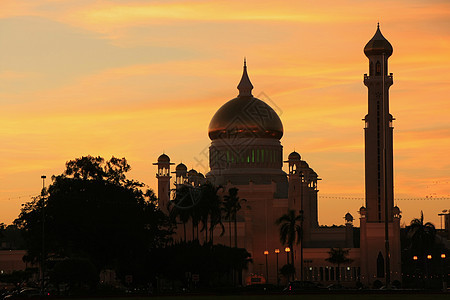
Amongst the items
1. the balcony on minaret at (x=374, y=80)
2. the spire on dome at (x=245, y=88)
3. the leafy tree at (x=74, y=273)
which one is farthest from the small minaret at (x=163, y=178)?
the leafy tree at (x=74, y=273)

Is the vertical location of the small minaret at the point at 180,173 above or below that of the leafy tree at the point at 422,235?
above

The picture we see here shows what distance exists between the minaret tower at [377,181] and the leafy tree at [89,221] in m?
29.1

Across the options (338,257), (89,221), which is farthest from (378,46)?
(89,221)

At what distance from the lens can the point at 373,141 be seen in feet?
367

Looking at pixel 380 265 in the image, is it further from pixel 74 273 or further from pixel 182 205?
pixel 74 273

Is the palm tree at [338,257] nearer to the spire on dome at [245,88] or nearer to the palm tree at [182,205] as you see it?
the palm tree at [182,205]

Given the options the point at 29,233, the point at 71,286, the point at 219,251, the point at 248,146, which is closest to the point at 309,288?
the point at 219,251

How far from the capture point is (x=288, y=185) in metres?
123

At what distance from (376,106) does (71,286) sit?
45.4 metres

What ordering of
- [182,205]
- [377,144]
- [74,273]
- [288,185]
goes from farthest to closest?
[288,185], [377,144], [182,205], [74,273]

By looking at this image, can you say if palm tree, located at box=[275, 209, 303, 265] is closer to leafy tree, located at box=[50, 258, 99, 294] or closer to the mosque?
the mosque

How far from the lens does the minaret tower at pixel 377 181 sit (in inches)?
4341

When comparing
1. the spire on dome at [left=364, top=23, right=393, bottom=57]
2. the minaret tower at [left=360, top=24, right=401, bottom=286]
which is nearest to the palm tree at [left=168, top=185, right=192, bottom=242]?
the minaret tower at [left=360, top=24, right=401, bottom=286]

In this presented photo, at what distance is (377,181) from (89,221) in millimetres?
38232
